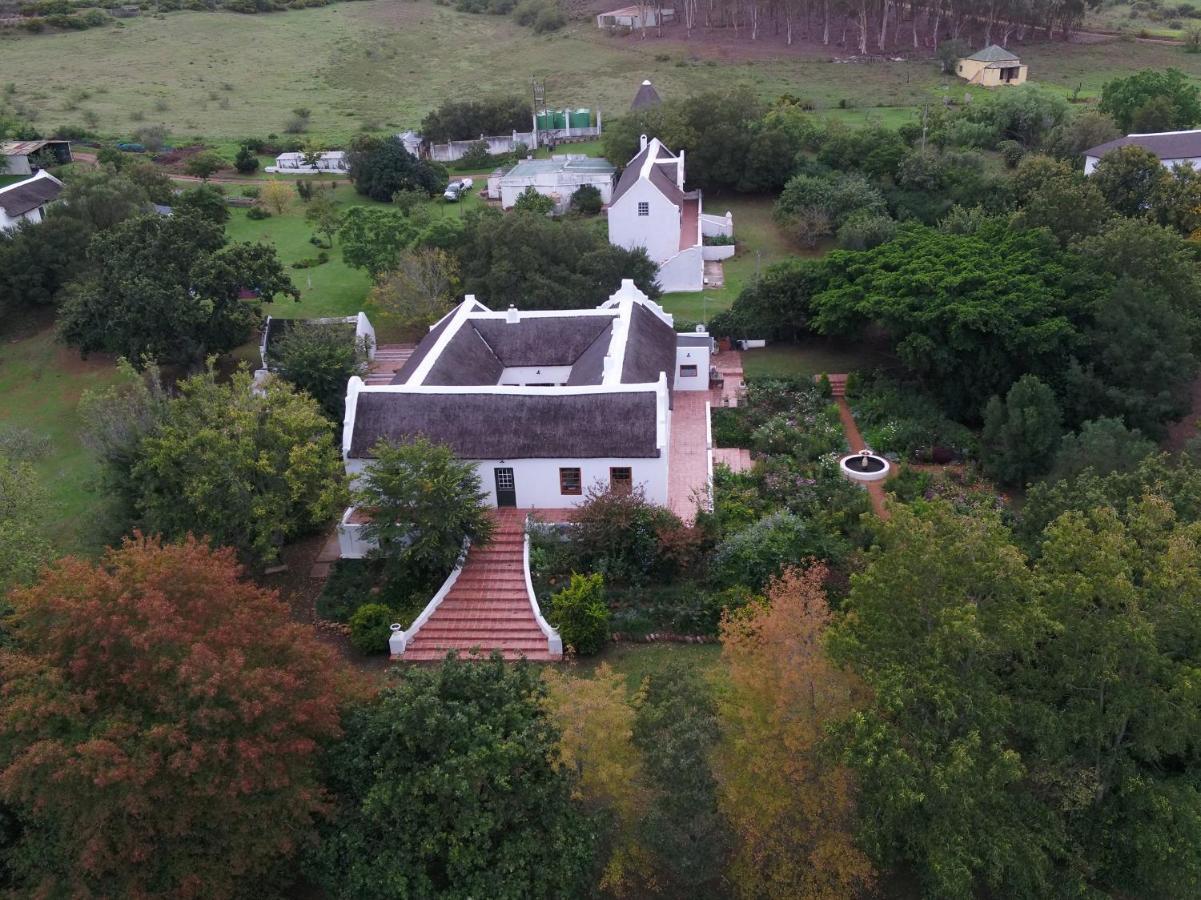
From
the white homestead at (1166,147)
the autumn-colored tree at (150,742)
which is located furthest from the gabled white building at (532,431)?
the white homestead at (1166,147)

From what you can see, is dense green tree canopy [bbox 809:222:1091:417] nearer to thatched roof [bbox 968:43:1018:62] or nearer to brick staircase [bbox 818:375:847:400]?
brick staircase [bbox 818:375:847:400]

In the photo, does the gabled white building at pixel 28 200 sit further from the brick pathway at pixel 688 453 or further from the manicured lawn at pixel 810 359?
the manicured lawn at pixel 810 359

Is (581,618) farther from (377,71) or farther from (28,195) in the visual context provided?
(377,71)

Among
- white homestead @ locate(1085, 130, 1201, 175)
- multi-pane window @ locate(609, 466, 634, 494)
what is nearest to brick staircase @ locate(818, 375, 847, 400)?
multi-pane window @ locate(609, 466, 634, 494)

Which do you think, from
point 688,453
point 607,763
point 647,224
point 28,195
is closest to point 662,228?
point 647,224

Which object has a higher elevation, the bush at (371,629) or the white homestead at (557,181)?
the white homestead at (557,181)
